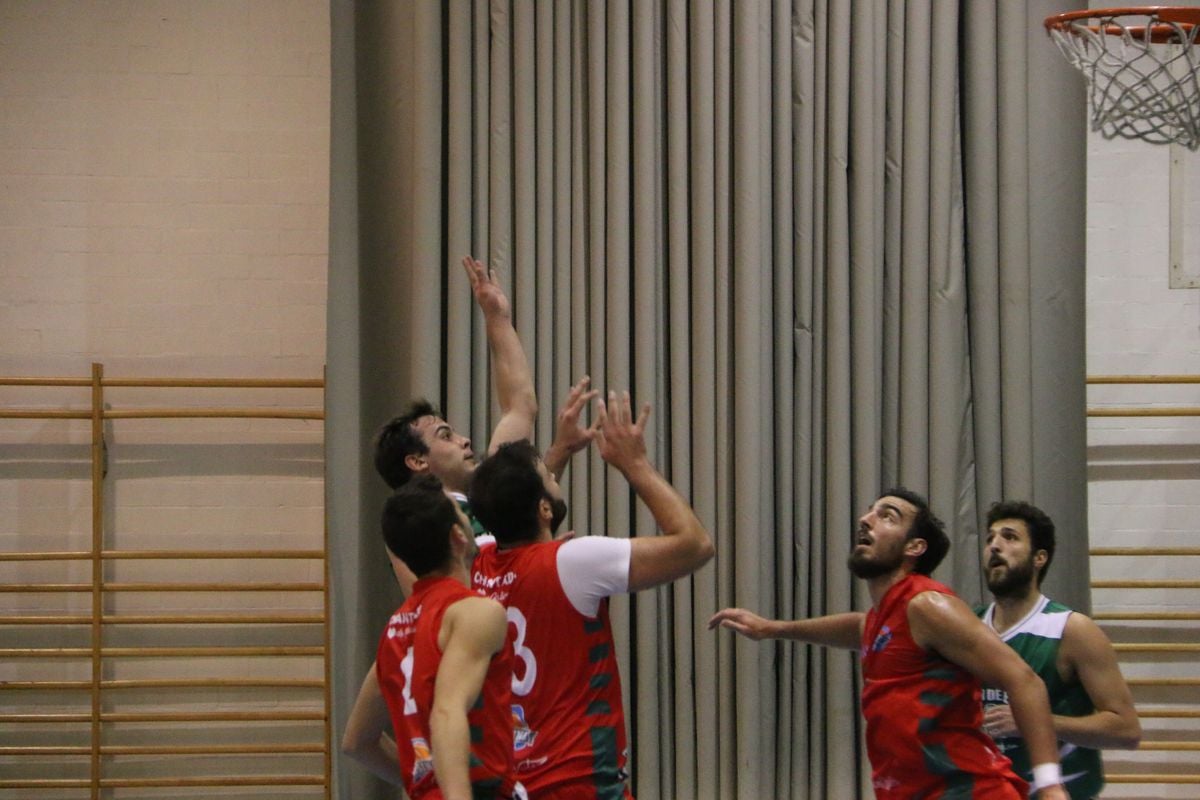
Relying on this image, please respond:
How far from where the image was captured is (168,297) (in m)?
6.07

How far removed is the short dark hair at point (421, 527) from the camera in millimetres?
2850

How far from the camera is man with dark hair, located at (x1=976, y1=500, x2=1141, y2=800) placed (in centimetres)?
369

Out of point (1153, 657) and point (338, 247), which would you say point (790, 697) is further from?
point (338, 247)

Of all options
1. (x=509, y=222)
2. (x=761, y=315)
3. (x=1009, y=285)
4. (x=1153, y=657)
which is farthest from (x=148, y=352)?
(x=1153, y=657)

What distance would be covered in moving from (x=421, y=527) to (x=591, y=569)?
17.3 inches

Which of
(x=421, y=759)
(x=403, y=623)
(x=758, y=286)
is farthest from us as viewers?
(x=758, y=286)

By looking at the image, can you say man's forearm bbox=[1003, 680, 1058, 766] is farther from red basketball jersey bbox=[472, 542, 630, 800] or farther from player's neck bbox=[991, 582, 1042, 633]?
red basketball jersey bbox=[472, 542, 630, 800]

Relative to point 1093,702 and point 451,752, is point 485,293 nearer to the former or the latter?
point 451,752

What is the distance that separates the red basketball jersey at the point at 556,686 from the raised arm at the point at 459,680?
0.40 meters

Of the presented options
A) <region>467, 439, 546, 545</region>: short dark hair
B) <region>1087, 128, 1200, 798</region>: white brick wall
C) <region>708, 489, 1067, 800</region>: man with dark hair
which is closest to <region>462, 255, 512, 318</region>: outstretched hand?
<region>467, 439, 546, 545</region>: short dark hair

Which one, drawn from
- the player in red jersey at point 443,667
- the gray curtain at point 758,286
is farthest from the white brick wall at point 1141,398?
the player in red jersey at point 443,667

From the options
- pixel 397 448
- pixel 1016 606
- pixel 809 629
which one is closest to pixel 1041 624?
pixel 1016 606

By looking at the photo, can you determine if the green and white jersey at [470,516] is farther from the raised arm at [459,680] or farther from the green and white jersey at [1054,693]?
the green and white jersey at [1054,693]

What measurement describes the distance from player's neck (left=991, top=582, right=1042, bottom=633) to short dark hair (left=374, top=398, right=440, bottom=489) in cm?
168
